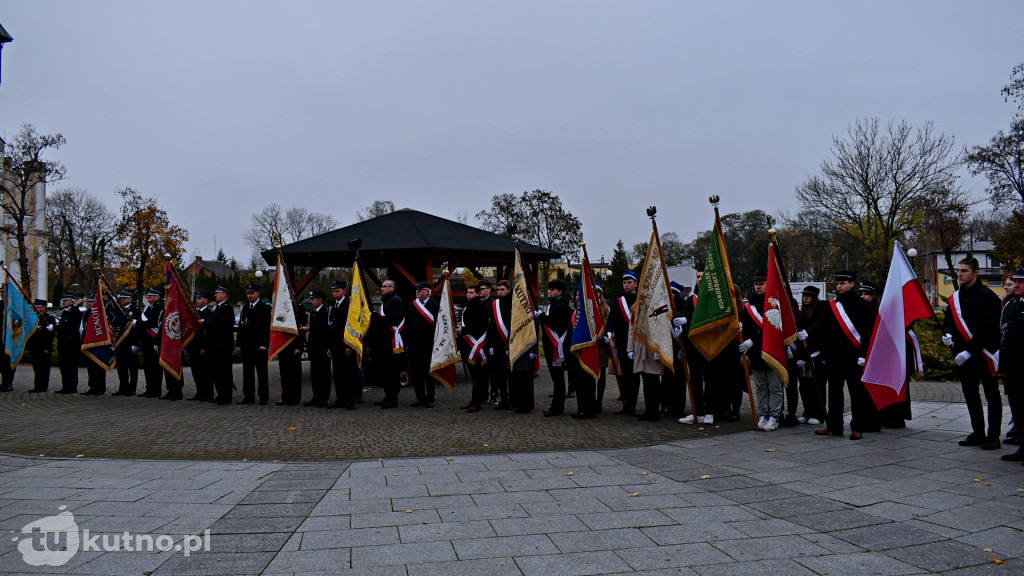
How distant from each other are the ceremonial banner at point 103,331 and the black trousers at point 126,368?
16 cm

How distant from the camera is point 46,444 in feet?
25.5

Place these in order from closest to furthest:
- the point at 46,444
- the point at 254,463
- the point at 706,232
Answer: the point at 254,463 < the point at 46,444 < the point at 706,232

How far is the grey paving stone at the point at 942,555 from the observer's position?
384cm

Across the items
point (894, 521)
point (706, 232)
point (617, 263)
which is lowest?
point (894, 521)

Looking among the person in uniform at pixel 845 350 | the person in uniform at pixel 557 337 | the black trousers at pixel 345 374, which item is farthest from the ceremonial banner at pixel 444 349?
the person in uniform at pixel 845 350

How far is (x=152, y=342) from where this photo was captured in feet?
41.0

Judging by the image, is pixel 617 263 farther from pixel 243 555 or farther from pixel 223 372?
pixel 243 555

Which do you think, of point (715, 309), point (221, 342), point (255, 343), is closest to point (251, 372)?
point (255, 343)

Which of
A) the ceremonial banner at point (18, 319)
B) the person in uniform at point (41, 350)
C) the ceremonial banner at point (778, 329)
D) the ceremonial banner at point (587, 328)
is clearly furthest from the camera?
the person in uniform at point (41, 350)

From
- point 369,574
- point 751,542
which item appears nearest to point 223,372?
point 369,574

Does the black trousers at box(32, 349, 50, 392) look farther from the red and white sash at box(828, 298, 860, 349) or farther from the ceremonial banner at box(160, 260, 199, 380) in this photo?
the red and white sash at box(828, 298, 860, 349)

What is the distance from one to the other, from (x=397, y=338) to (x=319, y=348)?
1.31m

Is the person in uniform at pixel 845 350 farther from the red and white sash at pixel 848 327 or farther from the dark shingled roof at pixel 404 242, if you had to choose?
the dark shingled roof at pixel 404 242

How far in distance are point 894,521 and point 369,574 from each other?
3.76m
